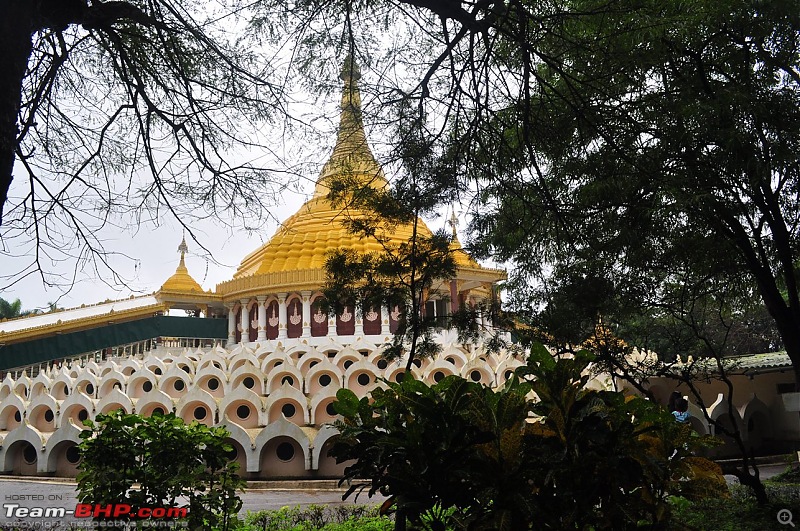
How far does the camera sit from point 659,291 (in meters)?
9.31

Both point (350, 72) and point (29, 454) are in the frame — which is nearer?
point (350, 72)

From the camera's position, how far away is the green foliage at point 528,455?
332cm

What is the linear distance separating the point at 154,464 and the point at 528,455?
296 cm

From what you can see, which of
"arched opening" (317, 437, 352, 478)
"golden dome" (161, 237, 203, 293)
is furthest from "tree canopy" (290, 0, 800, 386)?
"golden dome" (161, 237, 203, 293)

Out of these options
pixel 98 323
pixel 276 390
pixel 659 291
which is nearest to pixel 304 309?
pixel 276 390

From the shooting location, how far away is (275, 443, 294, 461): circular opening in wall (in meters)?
14.0

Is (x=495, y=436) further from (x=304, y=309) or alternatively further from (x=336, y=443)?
(x=304, y=309)

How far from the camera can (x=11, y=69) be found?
3.42m

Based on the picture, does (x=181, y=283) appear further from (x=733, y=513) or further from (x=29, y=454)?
(x=733, y=513)

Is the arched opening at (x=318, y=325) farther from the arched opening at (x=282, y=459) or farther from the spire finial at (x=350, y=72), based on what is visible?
the spire finial at (x=350, y=72)

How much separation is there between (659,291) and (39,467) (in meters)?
14.0

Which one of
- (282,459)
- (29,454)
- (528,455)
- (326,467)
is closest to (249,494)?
(282,459)

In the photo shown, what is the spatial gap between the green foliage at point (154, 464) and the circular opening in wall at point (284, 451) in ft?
30.0

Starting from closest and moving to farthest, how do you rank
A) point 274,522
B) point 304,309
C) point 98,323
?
point 274,522
point 304,309
point 98,323
